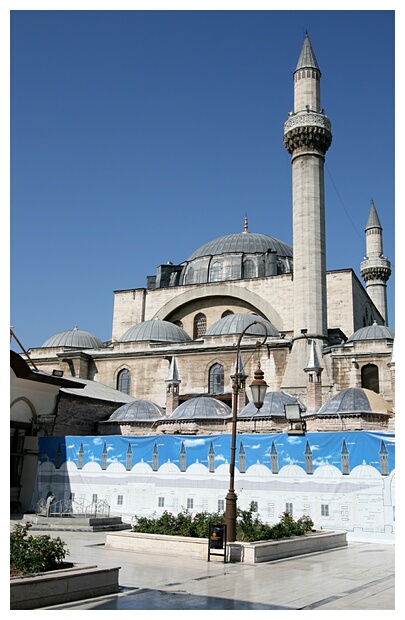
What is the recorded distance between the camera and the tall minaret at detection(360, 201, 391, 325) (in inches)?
1767

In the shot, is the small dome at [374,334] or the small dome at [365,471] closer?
the small dome at [365,471]

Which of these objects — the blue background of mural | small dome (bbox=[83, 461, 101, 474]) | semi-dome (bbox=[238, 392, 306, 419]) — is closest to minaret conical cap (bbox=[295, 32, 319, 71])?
semi-dome (bbox=[238, 392, 306, 419])

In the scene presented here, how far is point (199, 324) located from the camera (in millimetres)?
35625

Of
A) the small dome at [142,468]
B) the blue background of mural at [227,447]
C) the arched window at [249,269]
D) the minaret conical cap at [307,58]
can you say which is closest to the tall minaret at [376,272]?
the arched window at [249,269]

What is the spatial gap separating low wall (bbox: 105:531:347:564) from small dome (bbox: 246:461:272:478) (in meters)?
2.93

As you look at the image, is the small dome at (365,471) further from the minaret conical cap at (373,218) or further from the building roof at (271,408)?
the minaret conical cap at (373,218)

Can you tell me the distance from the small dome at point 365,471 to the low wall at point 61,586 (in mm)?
7978

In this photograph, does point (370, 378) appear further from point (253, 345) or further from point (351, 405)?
point (351, 405)

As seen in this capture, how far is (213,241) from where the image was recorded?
4175 centimetres

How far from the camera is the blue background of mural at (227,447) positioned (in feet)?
48.5

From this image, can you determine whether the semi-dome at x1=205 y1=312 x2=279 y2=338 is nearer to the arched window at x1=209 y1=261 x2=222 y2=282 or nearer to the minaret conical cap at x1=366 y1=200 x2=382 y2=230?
the arched window at x1=209 y1=261 x2=222 y2=282

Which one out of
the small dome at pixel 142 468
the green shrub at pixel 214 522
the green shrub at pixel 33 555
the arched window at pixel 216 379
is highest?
the arched window at pixel 216 379

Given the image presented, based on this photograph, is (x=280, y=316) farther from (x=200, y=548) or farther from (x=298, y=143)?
(x=200, y=548)
